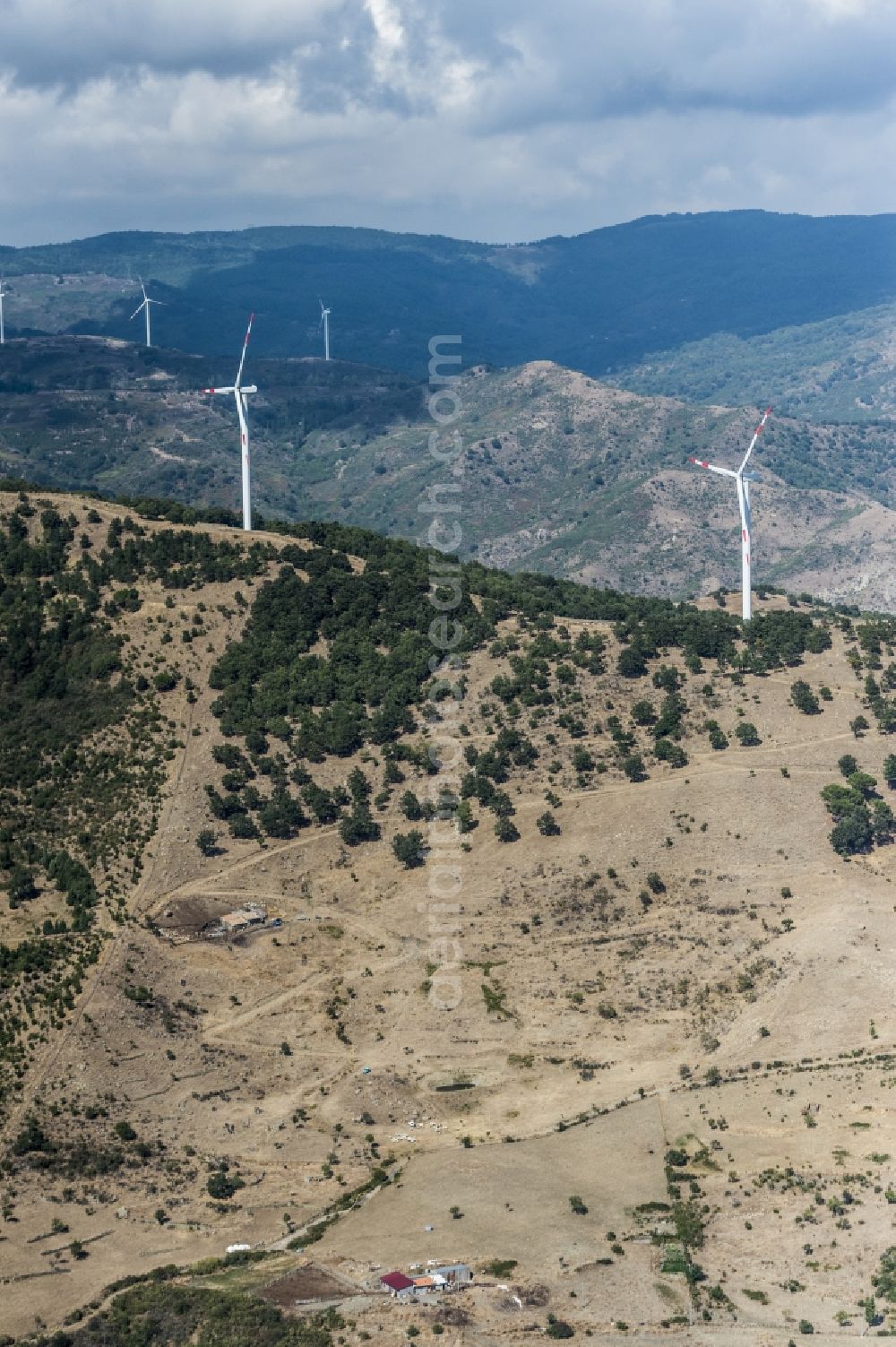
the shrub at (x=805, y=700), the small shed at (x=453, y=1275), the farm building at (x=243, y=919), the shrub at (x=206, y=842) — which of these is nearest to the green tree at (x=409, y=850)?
the farm building at (x=243, y=919)

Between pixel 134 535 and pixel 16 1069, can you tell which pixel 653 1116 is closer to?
pixel 16 1069

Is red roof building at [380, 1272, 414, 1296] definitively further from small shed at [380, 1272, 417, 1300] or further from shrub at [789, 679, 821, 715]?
shrub at [789, 679, 821, 715]

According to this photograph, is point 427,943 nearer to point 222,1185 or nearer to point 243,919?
point 243,919

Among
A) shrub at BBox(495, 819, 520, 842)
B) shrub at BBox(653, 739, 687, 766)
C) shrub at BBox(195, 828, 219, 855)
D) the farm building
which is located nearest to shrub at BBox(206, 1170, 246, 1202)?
the farm building

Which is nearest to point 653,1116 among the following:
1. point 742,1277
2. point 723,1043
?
point 723,1043

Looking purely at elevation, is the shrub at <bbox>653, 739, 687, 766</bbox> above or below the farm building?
above

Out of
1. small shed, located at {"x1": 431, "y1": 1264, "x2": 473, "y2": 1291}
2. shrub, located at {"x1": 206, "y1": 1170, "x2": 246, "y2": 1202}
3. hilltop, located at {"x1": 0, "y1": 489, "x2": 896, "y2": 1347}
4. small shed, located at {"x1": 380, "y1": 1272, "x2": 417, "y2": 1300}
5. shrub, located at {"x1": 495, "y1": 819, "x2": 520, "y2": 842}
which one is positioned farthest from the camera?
shrub, located at {"x1": 495, "y1": 819, "x2": 520, "y2": 842}

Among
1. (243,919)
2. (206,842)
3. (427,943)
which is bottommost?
(427,943)

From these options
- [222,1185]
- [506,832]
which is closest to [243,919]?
[506,832]

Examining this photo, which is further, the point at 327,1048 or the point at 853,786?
the point at 853,786
